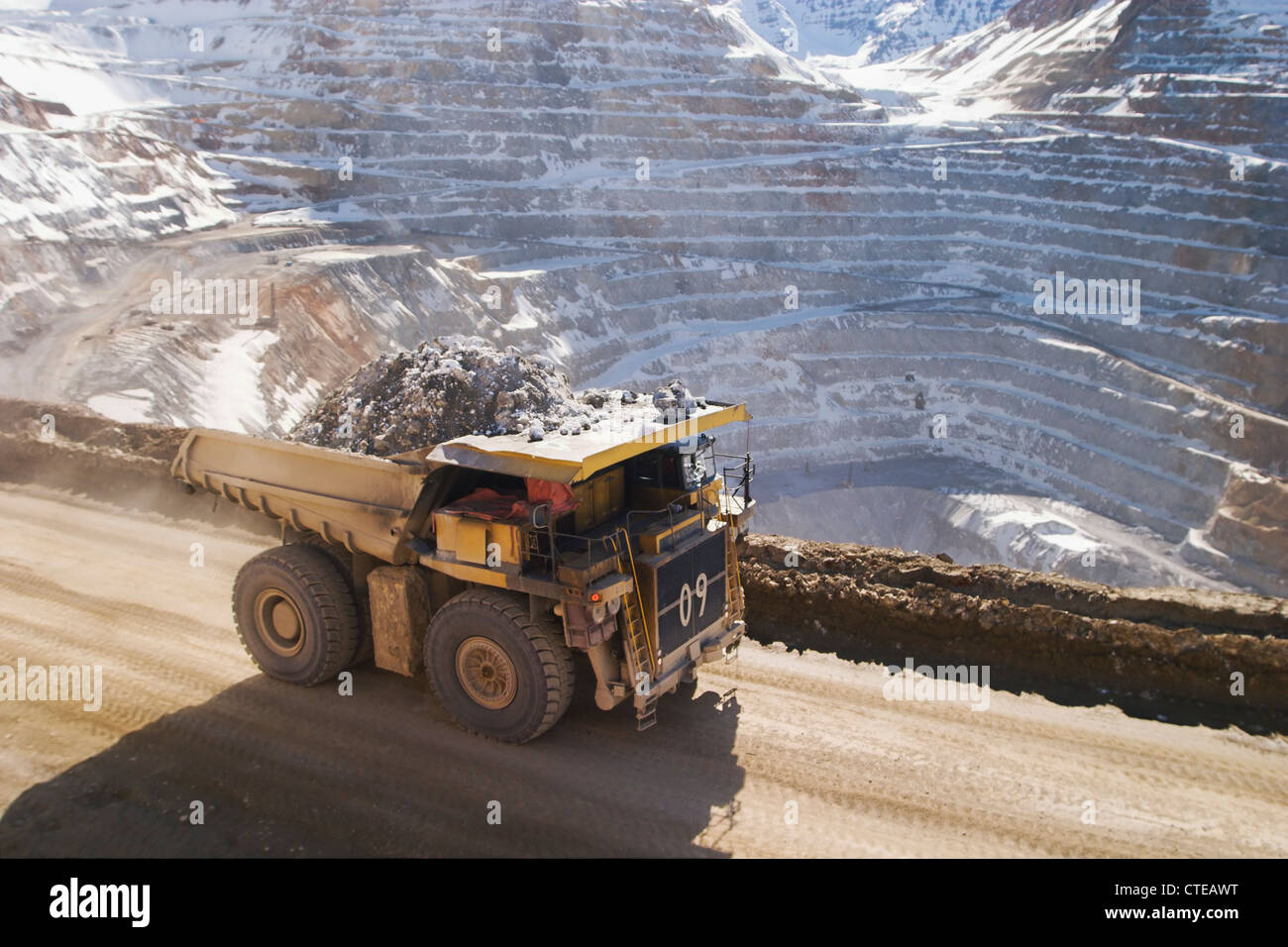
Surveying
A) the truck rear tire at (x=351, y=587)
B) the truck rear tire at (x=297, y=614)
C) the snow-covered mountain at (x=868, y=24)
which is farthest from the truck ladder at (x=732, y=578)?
the snow-covered mountain at (x=868, y=24)

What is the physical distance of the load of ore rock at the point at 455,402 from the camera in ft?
27.1

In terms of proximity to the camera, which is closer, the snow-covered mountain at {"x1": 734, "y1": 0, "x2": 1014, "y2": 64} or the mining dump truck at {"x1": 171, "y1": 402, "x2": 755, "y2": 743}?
the mining dump truck at {"x1": 171, "y1": 402, "x2": 755, "y2": 743}

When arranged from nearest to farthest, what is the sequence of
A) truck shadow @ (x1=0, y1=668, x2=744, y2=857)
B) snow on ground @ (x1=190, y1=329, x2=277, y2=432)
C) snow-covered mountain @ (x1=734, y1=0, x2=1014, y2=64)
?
truck shadow @ (x1=0, y1=668, x2=744, y2=857), snow on ground @ (x1=190, y1=329, x2=277, y2=432), snow-covered mountain @ (x1=734, y1=0, x2=1014, y2=64)

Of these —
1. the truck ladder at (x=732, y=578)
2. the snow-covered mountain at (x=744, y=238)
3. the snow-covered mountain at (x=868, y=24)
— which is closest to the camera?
the truck ladder at (x=732, y=578)

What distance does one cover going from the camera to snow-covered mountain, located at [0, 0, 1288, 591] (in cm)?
3675

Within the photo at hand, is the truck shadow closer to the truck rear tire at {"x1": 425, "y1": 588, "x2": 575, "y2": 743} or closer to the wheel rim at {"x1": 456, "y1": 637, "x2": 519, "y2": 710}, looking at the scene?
the truck rear tire at {"x1": 425, "y1": 588, "x2": 575, "y2": 743}

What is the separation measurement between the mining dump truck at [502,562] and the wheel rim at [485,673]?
1 centimetres

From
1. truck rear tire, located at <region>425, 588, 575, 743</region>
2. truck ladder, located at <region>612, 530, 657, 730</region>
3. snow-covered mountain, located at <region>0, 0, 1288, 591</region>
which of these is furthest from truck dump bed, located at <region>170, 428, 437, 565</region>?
snow-covered mountain, located at <region>0, 0, 1288, 591</region>

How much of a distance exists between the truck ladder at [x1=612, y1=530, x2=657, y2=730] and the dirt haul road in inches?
22.8

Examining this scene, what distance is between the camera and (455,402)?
8.46 meters

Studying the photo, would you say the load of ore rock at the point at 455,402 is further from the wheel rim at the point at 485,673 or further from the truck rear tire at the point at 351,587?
the wheel rim at the point at 485,673

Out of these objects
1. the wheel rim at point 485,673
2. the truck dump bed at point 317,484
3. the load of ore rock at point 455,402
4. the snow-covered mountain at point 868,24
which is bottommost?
the wheel rim at point 485,673

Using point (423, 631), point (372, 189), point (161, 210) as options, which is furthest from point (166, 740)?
point (372, 189)

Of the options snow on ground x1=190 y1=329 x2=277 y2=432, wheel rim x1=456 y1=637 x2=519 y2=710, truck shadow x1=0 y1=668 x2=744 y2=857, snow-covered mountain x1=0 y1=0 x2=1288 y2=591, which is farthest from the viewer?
snow-covered mountain x1=0 y1=0 x2=1288 y2=591
